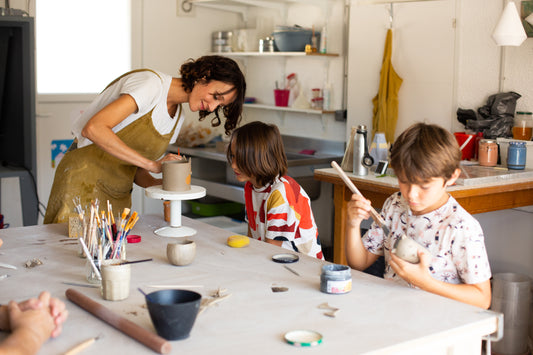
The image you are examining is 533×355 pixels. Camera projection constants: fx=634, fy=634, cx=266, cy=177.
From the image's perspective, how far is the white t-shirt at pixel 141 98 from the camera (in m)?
2.48

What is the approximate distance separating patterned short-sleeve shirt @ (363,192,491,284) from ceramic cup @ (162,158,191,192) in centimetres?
79

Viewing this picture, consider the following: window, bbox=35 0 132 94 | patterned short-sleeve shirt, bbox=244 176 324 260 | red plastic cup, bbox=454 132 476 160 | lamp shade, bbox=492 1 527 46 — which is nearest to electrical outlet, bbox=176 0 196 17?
window, bbox=35 0 132 94

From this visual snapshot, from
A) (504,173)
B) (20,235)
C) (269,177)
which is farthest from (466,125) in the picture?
(20,235)

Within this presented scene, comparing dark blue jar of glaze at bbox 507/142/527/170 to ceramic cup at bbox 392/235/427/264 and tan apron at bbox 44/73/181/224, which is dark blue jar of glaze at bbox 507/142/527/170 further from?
ceramic cup at bbox 392/235/427/264

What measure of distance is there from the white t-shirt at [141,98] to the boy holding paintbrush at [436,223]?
1.04 meters

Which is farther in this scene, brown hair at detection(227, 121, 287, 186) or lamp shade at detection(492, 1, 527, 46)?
lamp shade at detection(492, 1, 527, 46)

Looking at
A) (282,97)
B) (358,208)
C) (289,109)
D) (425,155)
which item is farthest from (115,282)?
(282,97)

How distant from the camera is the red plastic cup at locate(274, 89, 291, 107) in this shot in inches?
194

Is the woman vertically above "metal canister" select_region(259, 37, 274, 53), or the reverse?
"metal canister" select_region(259, 37, 274, 53)

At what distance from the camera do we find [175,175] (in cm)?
227

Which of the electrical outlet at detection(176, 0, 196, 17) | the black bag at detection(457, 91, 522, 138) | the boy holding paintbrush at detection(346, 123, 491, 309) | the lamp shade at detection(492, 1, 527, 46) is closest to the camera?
the boy holding paintbrush at detection(346, 123, 491, 309)

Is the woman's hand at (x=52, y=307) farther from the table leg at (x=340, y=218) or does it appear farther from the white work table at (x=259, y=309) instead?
the table leg at (x=340, y=218)

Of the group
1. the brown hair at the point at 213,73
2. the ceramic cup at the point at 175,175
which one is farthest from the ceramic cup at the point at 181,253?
the brown hair at the point at 213,73

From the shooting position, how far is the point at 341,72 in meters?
4.57
